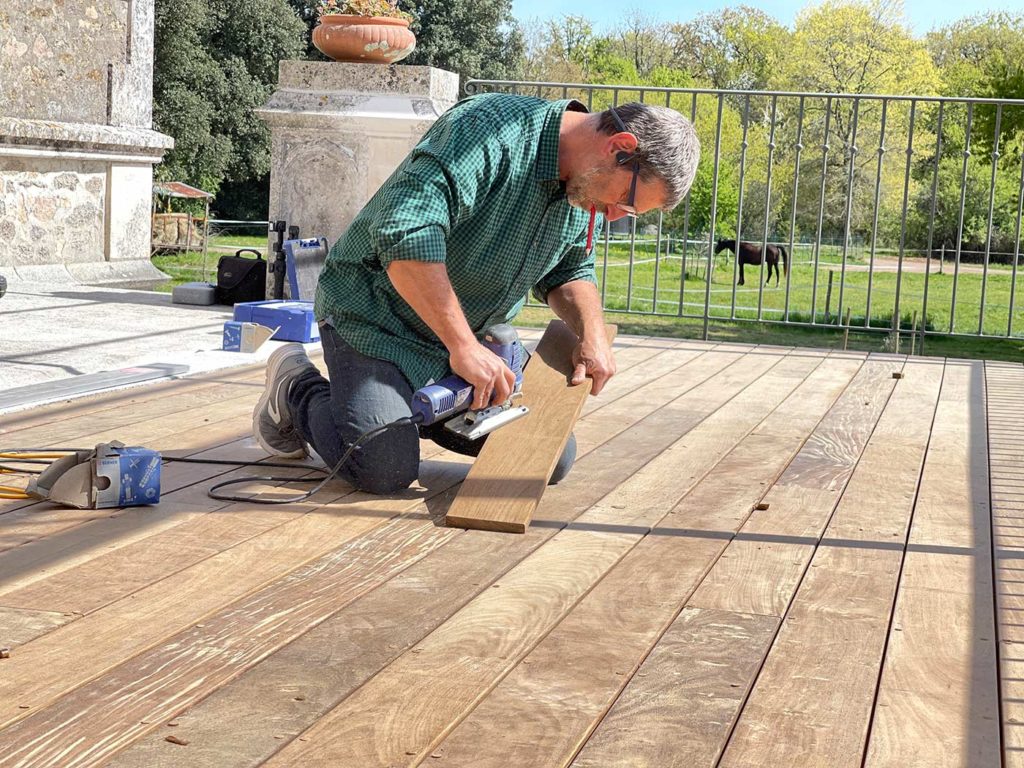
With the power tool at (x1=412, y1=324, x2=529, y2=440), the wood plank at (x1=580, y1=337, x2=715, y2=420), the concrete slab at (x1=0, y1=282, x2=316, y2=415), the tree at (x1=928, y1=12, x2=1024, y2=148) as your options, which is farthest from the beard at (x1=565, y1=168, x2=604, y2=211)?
the tree at (x1=928, y1=12, x2=1024, y2=148)

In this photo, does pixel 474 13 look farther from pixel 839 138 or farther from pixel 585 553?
pixel 585 553

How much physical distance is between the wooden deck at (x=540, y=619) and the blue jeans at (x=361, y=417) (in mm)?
68

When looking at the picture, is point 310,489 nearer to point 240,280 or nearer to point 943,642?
point 943,642

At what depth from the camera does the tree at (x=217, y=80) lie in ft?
84.3

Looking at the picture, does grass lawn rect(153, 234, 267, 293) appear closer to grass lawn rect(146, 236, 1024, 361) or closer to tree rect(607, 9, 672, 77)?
grass lawn rect(146, 236, 1024, 361)

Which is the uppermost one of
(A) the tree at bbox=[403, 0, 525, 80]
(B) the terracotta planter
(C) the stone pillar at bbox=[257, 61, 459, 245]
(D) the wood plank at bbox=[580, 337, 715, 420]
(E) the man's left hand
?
(A) the tree at bbox=[403, 0, 525, 80]

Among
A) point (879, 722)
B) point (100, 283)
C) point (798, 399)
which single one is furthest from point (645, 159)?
point (100, 283)

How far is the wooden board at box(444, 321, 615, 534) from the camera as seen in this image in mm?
2615

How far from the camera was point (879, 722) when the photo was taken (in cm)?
164

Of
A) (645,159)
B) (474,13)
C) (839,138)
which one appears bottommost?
(645,159)

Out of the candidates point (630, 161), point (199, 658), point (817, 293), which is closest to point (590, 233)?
point (630, 161)

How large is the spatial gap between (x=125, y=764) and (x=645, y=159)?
1597 millimetres

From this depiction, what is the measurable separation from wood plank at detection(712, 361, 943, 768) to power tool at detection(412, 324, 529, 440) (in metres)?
0.75

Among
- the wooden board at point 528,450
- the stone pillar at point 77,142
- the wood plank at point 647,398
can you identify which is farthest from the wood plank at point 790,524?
the stone pillar at point 77,142
